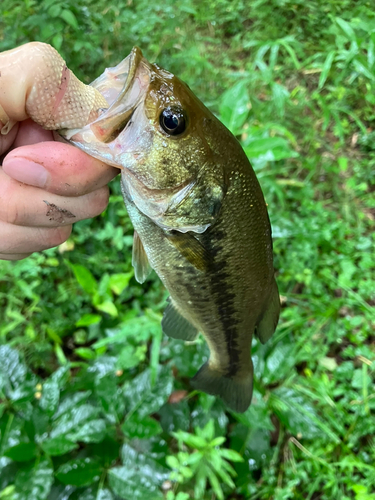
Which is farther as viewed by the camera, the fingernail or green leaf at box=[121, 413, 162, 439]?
green leaf at box=[121, 413, 162, 439]

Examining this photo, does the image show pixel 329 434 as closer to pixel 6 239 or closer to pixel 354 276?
pixel 354 276

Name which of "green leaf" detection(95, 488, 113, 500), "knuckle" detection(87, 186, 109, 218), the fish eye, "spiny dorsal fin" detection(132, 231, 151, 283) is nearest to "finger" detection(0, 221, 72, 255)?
"knuckle" detection(87, 186, 109, 218)

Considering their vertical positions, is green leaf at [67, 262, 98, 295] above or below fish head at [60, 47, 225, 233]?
below

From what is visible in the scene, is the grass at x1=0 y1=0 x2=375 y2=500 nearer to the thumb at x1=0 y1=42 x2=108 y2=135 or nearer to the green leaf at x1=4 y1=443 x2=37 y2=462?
the green leaf at x1=4 y1=443 x2=37 y2=462

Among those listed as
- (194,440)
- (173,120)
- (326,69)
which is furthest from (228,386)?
(326,69)

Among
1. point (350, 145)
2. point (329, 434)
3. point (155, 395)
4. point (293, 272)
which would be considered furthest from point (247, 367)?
point (350, 145)

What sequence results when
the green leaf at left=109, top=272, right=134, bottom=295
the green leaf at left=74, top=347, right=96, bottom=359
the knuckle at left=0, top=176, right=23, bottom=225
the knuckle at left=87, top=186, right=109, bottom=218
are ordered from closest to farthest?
the knuckle at left=0, top=176, right=23, bottom=225
the knuckle at left=87, top=186, right=109, bottom=218
the green leaf at left=74, top=347, right=96, bottom=359
the green leaf at left=109, top=272, right=134, bottom=295

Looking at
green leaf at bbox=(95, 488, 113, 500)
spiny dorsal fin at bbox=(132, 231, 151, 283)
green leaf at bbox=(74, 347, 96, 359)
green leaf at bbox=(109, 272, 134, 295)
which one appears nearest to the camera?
spiny dorsal fin at bbox=(132, 231, 151, 283)

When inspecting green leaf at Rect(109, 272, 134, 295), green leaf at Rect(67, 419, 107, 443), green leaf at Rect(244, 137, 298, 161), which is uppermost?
green leaf at Rect(244, 137, 298, 161)
